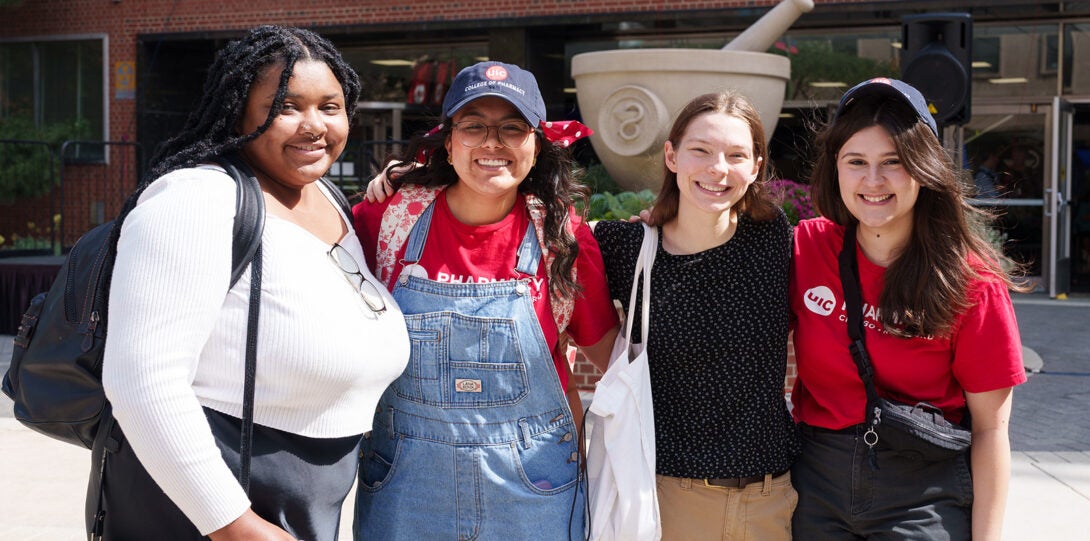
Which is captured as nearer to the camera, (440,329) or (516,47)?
(440,329)

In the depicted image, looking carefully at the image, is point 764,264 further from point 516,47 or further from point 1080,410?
point 516,47

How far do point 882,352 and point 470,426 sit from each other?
3.19ft

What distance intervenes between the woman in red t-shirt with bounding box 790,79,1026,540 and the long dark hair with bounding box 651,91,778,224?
0.70ft

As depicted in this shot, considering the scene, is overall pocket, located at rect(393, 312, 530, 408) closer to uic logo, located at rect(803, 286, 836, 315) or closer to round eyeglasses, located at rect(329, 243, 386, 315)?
round eyeglasses, located at rect(329, 243, 386, 315)

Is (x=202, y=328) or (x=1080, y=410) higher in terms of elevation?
(x=202, y=328)

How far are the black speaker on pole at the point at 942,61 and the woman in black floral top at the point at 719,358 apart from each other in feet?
16.9

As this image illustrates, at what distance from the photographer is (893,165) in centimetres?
241

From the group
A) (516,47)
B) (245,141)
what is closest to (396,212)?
(245,141)

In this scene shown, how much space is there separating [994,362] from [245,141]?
1.70m

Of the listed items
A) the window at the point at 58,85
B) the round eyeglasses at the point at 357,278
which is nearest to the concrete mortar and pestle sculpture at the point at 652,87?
the round eyeglasses at the point at 357,278

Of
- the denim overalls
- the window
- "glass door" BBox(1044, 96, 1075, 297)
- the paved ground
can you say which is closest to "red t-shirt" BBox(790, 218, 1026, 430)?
the denim overalls

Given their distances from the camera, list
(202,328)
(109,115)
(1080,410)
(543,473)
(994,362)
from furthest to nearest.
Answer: (109,115)
(1080,410)
(543,473)
(994,362)
(202,328)

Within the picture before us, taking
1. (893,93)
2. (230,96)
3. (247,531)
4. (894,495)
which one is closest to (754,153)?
(893,93)

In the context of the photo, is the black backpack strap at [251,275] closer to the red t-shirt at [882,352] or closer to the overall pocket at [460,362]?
the overall pocket at [460,362]
